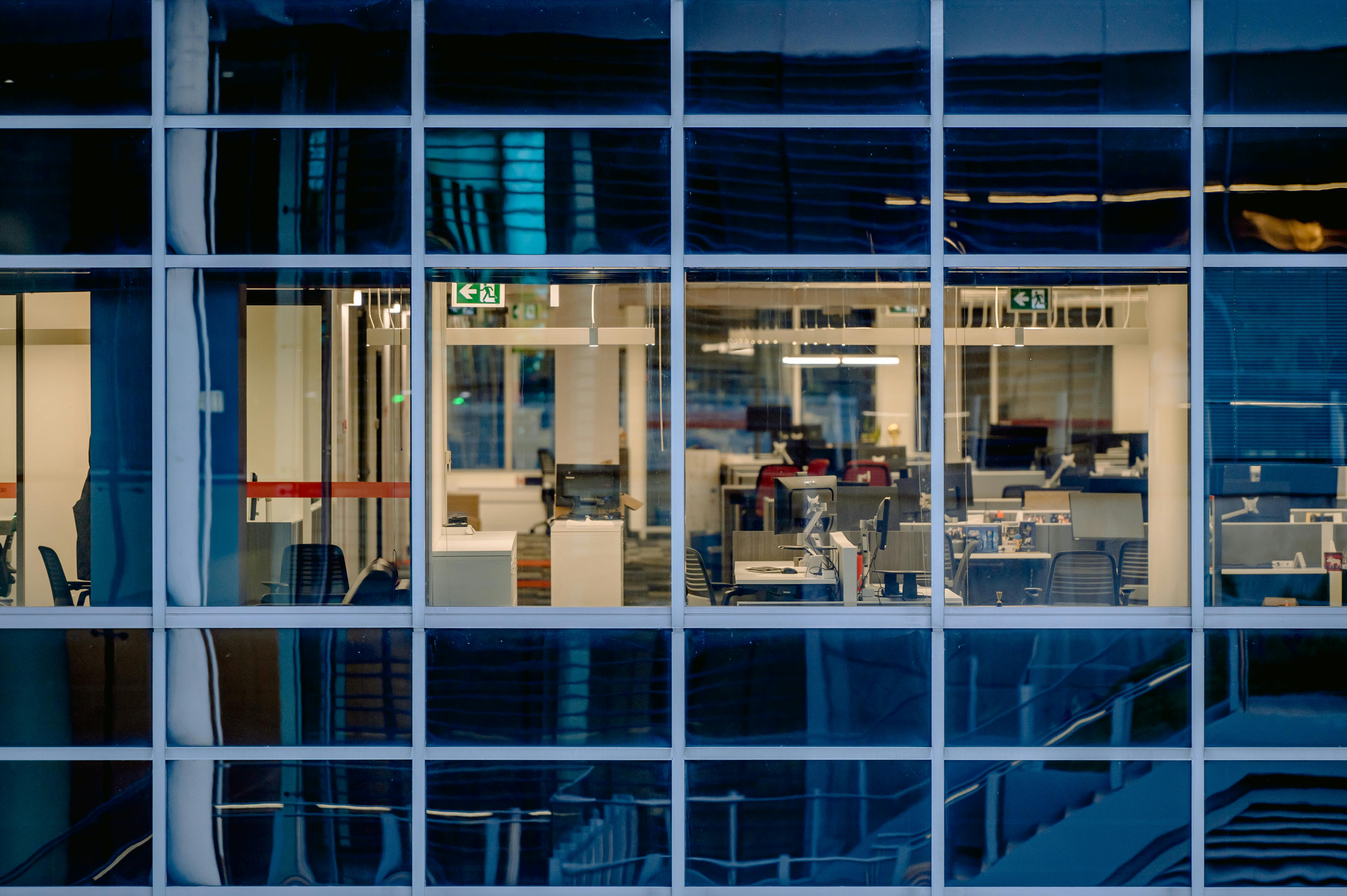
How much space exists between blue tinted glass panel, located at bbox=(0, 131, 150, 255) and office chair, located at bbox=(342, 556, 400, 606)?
1.85m

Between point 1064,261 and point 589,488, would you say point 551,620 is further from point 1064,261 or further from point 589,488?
point 1064,261

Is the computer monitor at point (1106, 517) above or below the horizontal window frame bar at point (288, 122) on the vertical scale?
below

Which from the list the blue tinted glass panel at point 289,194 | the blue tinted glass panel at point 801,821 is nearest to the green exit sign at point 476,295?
the blue tinted glass panel at point 289,194

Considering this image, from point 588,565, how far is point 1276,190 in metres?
3.71

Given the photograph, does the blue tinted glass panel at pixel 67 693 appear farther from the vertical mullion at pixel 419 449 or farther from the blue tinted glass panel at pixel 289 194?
the blue tinted glass panel at pixel 289 194

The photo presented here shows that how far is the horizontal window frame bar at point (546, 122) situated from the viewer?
458cm

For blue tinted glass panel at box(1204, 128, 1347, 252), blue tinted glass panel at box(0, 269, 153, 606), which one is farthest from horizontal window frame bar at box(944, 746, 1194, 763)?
blue tinted glass panel at box(0, 269, 153, 606)

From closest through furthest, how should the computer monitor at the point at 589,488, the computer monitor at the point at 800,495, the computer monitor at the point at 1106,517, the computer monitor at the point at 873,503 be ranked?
the computer monitor at the point at 873,503 → the computer monitor at the point at 1106,517 → the computer monitor at the point at 589,488 → the computer monitor at the point at 800,495

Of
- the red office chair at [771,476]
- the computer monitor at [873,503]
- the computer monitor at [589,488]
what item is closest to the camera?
the computer monitor at [873,503]

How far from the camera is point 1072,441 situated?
17.5 feet

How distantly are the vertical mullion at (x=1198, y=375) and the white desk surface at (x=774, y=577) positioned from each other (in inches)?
65.7

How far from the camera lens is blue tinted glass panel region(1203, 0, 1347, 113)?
4551 millimetres

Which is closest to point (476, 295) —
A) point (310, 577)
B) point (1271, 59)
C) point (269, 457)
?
point (269, 457)

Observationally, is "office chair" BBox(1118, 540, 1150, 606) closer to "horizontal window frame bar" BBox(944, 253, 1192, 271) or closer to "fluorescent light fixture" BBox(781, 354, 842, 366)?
"horizontal window frame bar" BBox(944, 253, 1192, 271)
